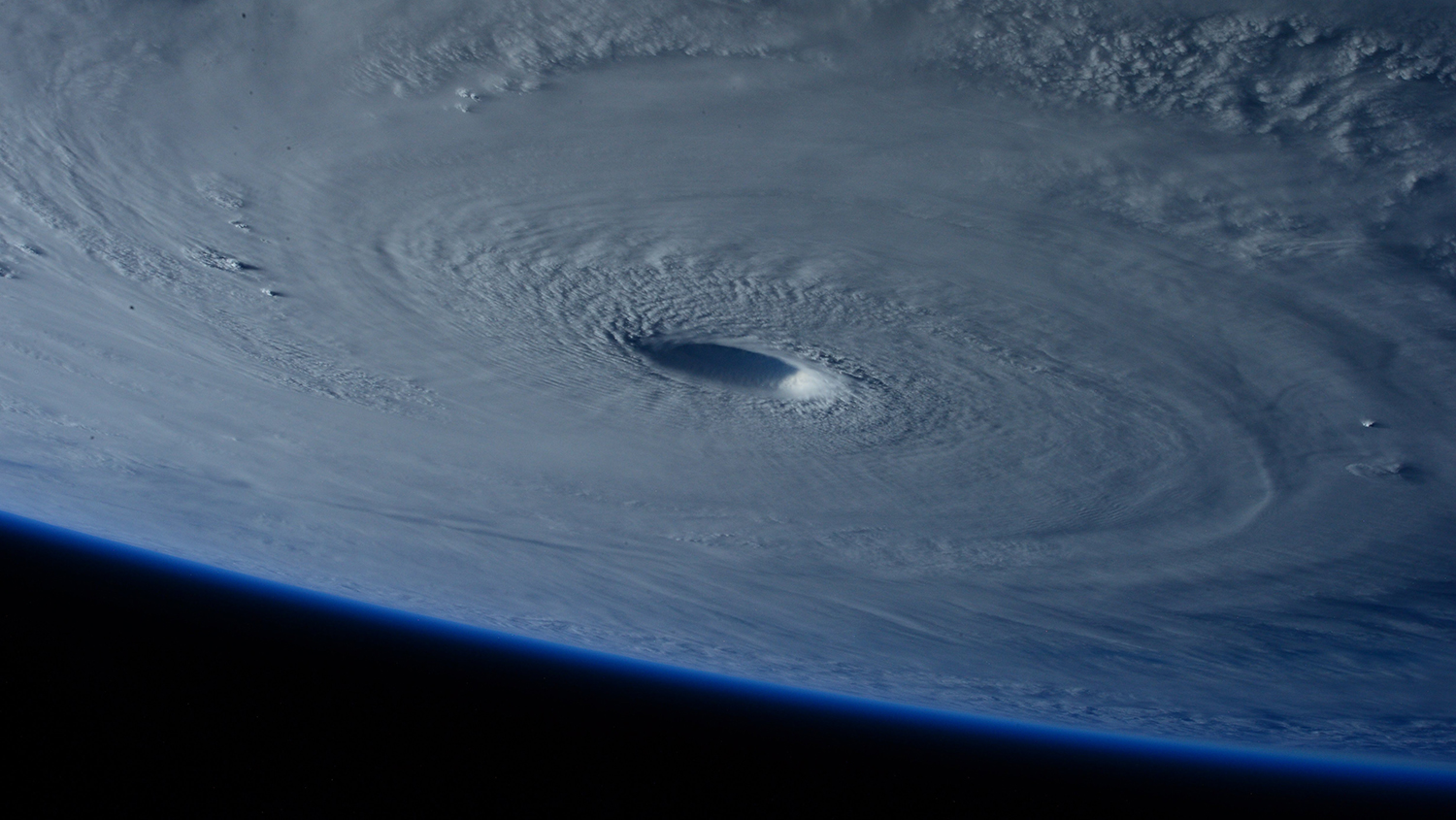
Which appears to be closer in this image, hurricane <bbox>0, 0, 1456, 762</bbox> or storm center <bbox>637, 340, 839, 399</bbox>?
hurricane <bbox>0, 0, 1456, 762</bbox>

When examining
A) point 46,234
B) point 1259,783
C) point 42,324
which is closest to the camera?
point 46,234

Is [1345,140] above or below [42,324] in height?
above

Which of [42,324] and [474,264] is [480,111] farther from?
[42,324]

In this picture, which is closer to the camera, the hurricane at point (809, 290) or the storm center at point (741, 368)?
the hurricane at point (809, 290)

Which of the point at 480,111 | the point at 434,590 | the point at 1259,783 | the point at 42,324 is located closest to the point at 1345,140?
the point at 480,111

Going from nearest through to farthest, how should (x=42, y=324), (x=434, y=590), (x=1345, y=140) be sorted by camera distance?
1. (x=1345, y=140)
2. (x=42, y=324)
3. (x=434, y=590)

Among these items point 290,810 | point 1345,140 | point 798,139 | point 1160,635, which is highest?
point 1345,140

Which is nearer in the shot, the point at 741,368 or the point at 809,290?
the point at 809,290

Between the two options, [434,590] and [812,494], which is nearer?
[812,494]
